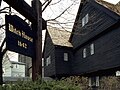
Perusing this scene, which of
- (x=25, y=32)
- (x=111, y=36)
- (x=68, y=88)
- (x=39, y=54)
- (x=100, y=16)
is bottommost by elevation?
(x=68, y=88)

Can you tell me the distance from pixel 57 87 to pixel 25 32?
1663 millimetres

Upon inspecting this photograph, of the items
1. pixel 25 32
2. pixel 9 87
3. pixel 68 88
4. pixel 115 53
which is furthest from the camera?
pixel 115 53

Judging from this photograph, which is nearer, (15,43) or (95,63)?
(15,43)

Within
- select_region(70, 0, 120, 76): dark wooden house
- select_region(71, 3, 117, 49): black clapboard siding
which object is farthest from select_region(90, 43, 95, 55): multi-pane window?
select_region(71, 3, 117, 49): black clapboard siding

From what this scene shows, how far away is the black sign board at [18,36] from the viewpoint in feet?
18.0

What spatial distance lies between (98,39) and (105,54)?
7.66 ft

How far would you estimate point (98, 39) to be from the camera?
1042 inches

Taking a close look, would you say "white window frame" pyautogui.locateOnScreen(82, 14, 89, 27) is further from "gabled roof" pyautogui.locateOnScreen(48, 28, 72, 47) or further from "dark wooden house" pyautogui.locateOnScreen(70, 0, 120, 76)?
"gabled roof" pyautogui.locateOnScreen(48, 28, 72, 47)

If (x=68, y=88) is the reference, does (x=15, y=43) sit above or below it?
above

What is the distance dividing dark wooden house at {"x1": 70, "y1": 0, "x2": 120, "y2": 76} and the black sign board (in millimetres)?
12371

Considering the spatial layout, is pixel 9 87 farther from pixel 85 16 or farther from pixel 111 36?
pixel 85 16

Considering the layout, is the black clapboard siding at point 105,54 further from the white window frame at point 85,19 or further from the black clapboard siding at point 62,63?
the black clapboard siding at point 62,63

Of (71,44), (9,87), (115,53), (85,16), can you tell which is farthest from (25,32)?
(71,44)

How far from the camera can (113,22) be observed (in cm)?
2280
